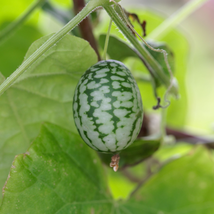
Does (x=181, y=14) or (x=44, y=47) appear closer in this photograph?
(x=44, y=47)

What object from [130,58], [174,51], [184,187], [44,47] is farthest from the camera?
[174,51]

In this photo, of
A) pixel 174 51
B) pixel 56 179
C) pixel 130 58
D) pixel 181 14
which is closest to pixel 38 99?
pixel 56 179

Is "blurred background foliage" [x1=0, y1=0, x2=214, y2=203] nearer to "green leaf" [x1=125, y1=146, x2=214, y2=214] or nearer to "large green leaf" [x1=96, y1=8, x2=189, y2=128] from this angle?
"large green leaf" [x1=96, y1=8, x2=189, y2=128]

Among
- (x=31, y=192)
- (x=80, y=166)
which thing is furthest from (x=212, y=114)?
(x=31, y=192)

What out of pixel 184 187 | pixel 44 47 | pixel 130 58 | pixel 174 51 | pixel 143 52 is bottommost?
pixel 184 187

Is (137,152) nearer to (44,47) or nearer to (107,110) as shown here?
(107,110)

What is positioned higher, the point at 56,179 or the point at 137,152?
the point at 56,179

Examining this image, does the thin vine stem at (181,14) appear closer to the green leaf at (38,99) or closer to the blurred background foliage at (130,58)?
the blurred background foliage at (130,58)

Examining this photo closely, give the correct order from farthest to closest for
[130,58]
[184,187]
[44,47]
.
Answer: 1. [130,58]
2. [184,187]
3. [44,47]
